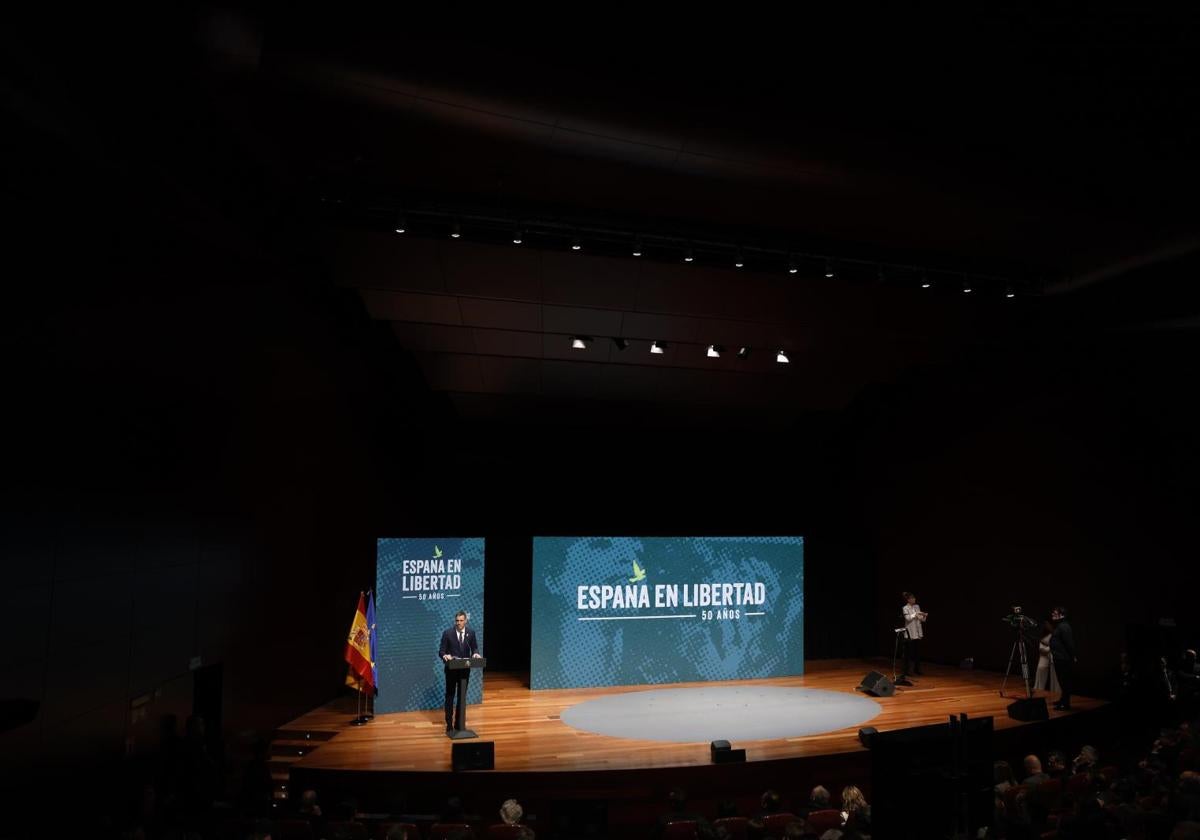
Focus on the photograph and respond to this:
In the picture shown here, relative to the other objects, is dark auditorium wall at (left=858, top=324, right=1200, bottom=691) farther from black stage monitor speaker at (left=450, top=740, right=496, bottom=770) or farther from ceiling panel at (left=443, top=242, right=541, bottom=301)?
black stage monitor speaker at (left=450, top=740, right=496, bottom=770)

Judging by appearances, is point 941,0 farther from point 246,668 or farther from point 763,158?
point 246,668

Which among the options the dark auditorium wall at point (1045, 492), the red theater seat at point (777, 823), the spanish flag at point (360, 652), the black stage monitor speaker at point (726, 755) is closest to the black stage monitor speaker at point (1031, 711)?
the dark auditorium wall at point (1045, 492)

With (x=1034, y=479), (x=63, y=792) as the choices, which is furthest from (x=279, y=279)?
(x=1034, y=479)

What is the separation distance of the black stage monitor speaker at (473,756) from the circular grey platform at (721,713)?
179 centimetres

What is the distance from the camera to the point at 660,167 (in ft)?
23.4

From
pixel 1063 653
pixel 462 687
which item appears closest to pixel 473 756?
pixel 462 687

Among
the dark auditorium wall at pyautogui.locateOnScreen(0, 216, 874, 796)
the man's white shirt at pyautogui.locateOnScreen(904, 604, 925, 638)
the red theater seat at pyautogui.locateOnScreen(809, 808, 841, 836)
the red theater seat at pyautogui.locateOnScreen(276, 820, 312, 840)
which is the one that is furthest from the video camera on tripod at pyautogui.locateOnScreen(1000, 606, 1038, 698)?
the red theater seat at pyautogui.locateOnScreen(276, 820, 312, 840)

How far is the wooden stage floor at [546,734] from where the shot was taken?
788 cm

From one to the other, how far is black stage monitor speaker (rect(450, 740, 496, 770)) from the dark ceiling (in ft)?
15.2

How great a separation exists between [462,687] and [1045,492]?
319 inches

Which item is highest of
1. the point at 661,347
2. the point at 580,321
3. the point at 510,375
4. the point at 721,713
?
the point at 580,321

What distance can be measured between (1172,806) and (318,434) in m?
8.35

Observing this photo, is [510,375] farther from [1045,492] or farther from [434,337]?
[1045,492]

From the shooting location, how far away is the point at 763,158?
679cm
